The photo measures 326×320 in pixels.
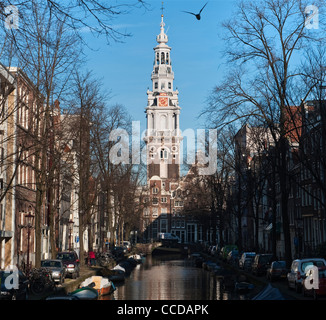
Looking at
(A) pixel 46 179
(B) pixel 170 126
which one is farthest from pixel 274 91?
(B) pixel 170 126

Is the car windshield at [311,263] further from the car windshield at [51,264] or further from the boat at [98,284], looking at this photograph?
the car windshield at [51,264]

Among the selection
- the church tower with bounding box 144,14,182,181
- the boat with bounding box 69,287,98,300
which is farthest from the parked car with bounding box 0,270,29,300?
the church tower with bounding box 144,14,182,181

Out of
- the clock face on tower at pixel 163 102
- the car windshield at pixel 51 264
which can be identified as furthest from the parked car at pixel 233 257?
the clock face on tower at pixel 163 102

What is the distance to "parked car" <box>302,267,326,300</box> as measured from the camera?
28.7 m

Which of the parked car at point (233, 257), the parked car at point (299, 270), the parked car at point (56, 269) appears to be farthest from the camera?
the parked car at point (233, 257)

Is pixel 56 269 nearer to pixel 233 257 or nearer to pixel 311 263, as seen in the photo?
pixel 311 263

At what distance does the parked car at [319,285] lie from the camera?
2870 centimetres

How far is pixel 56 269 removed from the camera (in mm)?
37500

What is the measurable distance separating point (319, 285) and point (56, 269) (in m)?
16.2

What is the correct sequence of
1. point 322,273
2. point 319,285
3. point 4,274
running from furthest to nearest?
point 322,273 → point 319,285 → point 4,274

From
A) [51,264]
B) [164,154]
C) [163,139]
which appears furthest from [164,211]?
[51,264]

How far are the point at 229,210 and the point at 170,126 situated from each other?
395ft

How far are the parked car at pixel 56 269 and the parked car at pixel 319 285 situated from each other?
14.1 m

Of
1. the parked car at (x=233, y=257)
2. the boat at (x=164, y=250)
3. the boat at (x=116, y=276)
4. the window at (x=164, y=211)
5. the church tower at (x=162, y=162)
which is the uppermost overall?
the church tower at (x=162, y=162)
